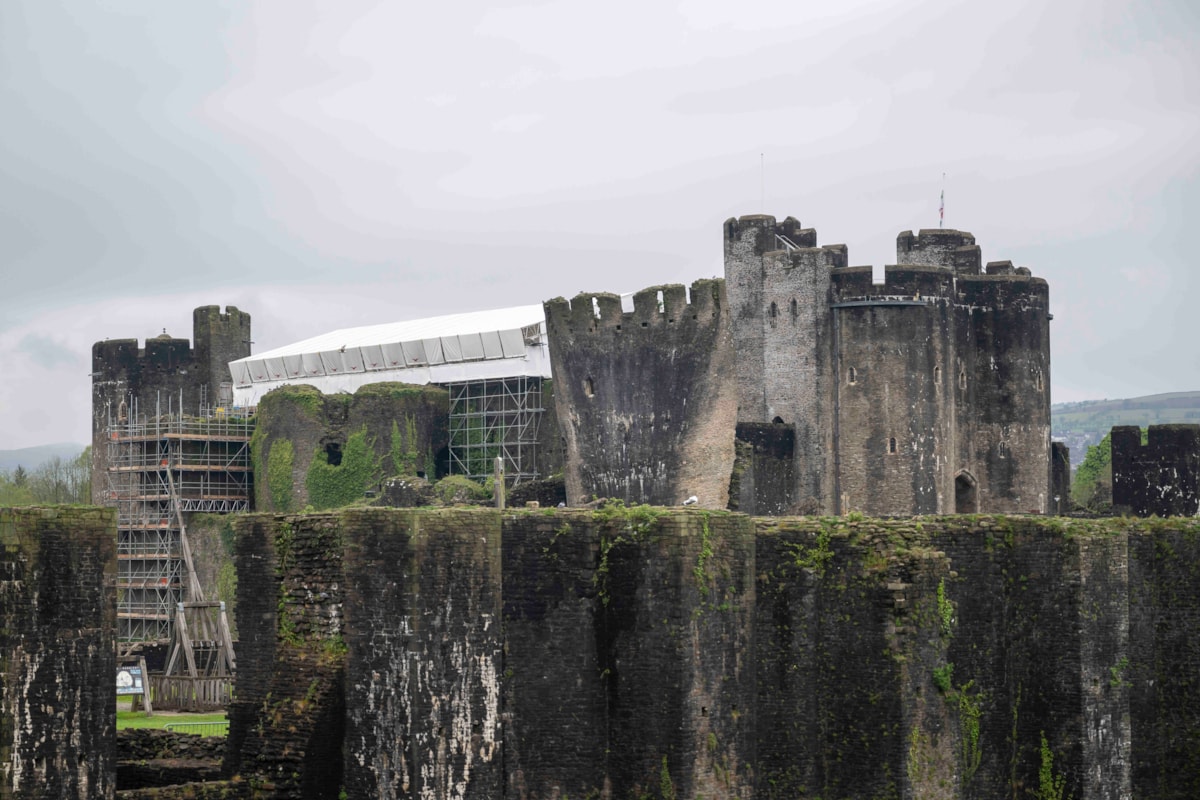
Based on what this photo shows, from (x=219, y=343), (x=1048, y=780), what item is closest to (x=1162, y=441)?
(x=1048, y=780)

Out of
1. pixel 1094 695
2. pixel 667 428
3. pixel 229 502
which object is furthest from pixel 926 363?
pixel 1094 695

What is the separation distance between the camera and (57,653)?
2377 centimetres

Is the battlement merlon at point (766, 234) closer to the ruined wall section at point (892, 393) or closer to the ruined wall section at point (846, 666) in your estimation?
the ruined wall section at point (892, 393)

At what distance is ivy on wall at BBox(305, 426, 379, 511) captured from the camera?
183ft

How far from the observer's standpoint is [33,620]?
23.6 metres

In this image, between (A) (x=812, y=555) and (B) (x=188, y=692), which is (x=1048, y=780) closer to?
(A) (x=812, y=555)

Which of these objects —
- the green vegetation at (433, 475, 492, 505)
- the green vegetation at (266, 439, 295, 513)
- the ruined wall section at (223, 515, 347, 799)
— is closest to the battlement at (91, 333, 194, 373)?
the green vegetation at (266, 439, 295, 513)

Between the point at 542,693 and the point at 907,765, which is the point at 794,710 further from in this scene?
the point at 542,693

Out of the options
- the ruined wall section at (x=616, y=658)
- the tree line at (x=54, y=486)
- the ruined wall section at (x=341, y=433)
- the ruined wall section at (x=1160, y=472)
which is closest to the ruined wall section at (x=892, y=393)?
the ruined wall section at (x=1160, y=472)

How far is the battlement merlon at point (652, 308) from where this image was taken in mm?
41875

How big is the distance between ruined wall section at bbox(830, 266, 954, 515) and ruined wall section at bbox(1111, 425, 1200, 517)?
527 cm

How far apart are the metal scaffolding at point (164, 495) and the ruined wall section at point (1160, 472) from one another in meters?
24.1

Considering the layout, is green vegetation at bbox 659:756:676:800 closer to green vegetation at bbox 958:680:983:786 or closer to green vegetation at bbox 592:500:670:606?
green vegetation at bbox 592:500:670:606

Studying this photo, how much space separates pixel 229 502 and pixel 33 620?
3611cm
